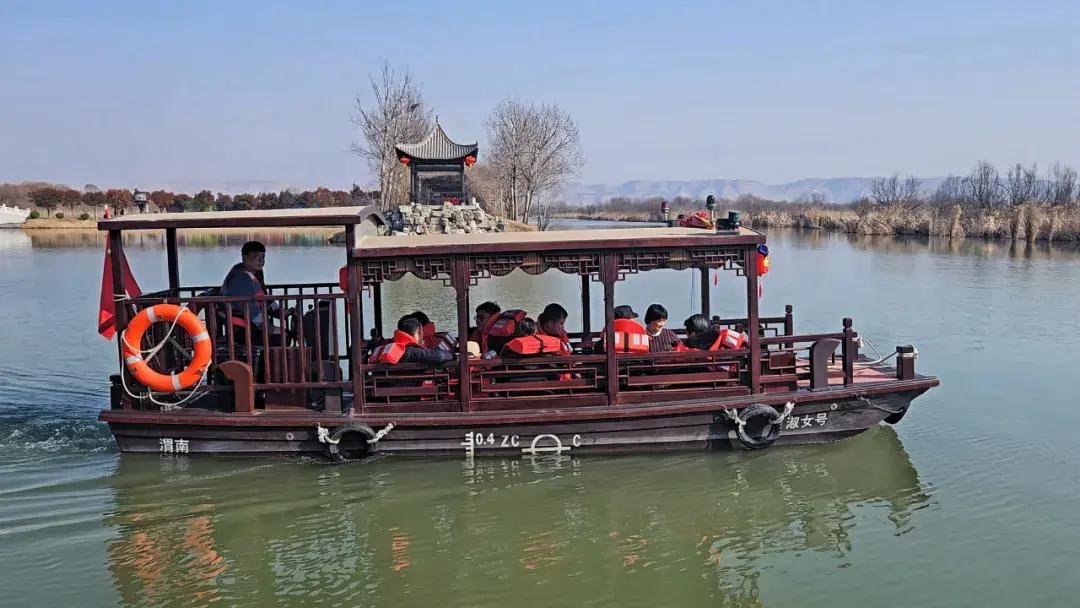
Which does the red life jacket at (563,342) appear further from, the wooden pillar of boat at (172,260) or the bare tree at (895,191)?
the bare tree at (895,191)

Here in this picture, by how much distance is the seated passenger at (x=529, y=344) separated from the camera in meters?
7.75

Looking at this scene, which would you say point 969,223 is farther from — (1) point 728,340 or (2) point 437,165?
(1) point 728,340

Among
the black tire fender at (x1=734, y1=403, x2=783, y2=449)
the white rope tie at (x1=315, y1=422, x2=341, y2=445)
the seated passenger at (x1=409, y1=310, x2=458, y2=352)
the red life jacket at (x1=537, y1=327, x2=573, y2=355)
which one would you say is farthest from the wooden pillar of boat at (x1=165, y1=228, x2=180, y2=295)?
the black tire fender at (x1=734, y1=403, x2=783, y2=449)

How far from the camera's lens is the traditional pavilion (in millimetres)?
33688

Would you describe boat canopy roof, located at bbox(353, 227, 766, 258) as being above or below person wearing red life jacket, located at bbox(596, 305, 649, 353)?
above

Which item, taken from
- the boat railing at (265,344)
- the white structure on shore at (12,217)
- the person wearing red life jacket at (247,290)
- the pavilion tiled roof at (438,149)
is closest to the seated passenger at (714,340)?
the boat railing at (265,344)

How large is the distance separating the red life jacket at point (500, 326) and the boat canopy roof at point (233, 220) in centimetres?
159

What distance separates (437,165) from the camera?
113 feet

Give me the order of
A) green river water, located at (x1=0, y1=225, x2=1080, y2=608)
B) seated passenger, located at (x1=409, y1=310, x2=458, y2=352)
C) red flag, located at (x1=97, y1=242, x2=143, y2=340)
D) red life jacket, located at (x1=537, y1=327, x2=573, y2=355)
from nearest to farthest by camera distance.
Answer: green river water, located at (x1=0, y1=225, x2=1080, y2=608), red flag, located at (x1=97, y1=242, x2=143, y2=340), red life jacket, located at (x1=537, y1=327, x2=573, y2=355), seated passenger, located at (x1=409, y1=310, x2=458, y2=352)

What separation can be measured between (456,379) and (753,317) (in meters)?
2.61

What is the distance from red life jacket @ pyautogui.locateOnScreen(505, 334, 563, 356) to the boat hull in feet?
1.88

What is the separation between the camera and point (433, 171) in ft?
115

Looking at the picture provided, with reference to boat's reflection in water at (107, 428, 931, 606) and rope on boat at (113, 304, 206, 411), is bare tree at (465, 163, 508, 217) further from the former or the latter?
boat's reflection in water at (107, 428, 931, 606)

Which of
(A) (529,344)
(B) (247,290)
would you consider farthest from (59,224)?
(A) (529,344)
